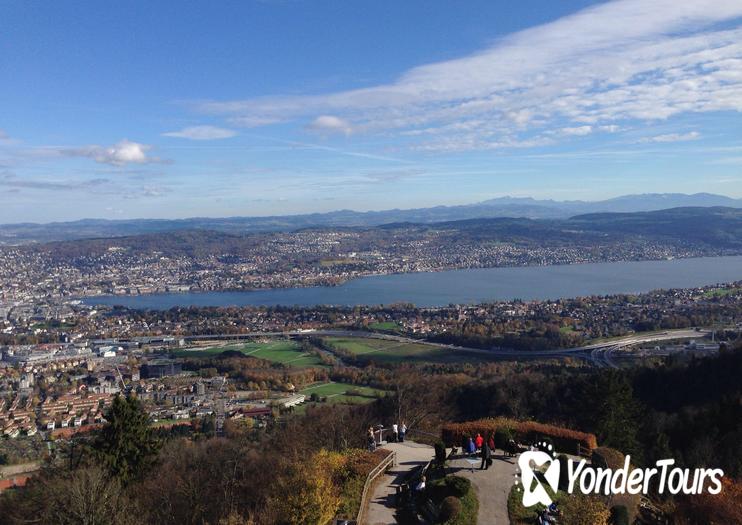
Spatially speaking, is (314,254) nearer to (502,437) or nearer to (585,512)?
(502,437)

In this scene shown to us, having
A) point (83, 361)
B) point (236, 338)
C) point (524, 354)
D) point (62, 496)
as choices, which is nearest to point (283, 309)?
point (236, 338)

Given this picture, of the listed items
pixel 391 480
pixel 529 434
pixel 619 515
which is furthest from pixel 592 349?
pixel 619 515

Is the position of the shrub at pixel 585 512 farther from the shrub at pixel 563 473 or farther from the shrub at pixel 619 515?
the shrub at pixel 563 473

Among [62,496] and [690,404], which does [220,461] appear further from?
[690,404]

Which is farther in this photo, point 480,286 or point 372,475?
point 480,286

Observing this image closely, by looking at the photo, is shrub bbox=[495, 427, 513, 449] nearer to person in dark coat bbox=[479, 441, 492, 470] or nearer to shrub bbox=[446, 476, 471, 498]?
person in dark coat bbox=[479, 441, 492, 470]
